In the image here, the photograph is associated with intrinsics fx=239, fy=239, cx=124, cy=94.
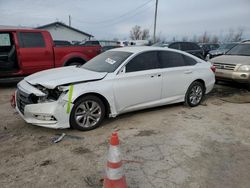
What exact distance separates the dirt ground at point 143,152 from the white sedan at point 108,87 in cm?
32

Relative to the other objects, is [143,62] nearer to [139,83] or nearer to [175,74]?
[139,83]

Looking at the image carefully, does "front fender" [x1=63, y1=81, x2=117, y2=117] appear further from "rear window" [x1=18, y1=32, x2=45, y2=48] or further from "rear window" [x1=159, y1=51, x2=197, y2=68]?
"rear window" [x1=18, y1=32, x2=45, y2=48]

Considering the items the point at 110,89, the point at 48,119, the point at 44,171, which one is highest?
the point at 110,89

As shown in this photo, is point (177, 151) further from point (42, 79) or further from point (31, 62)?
point (31, 62)

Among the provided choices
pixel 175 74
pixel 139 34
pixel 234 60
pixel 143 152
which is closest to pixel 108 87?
pixel 143 152

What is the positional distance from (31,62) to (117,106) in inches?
177

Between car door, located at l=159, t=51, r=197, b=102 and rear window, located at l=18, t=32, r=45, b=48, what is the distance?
4.56 m

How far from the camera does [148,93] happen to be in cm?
513

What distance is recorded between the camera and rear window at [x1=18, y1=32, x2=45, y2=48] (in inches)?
308

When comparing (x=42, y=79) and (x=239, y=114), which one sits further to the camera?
(x=239, y=114)

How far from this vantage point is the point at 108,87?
4.52 meters

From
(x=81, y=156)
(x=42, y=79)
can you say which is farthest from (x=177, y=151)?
(x=42, y=79)

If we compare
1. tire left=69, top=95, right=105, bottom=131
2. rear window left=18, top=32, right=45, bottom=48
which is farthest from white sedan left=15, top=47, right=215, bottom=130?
rear window left=18, top=32, right=45, bottom=48

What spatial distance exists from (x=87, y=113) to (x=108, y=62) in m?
1.31
